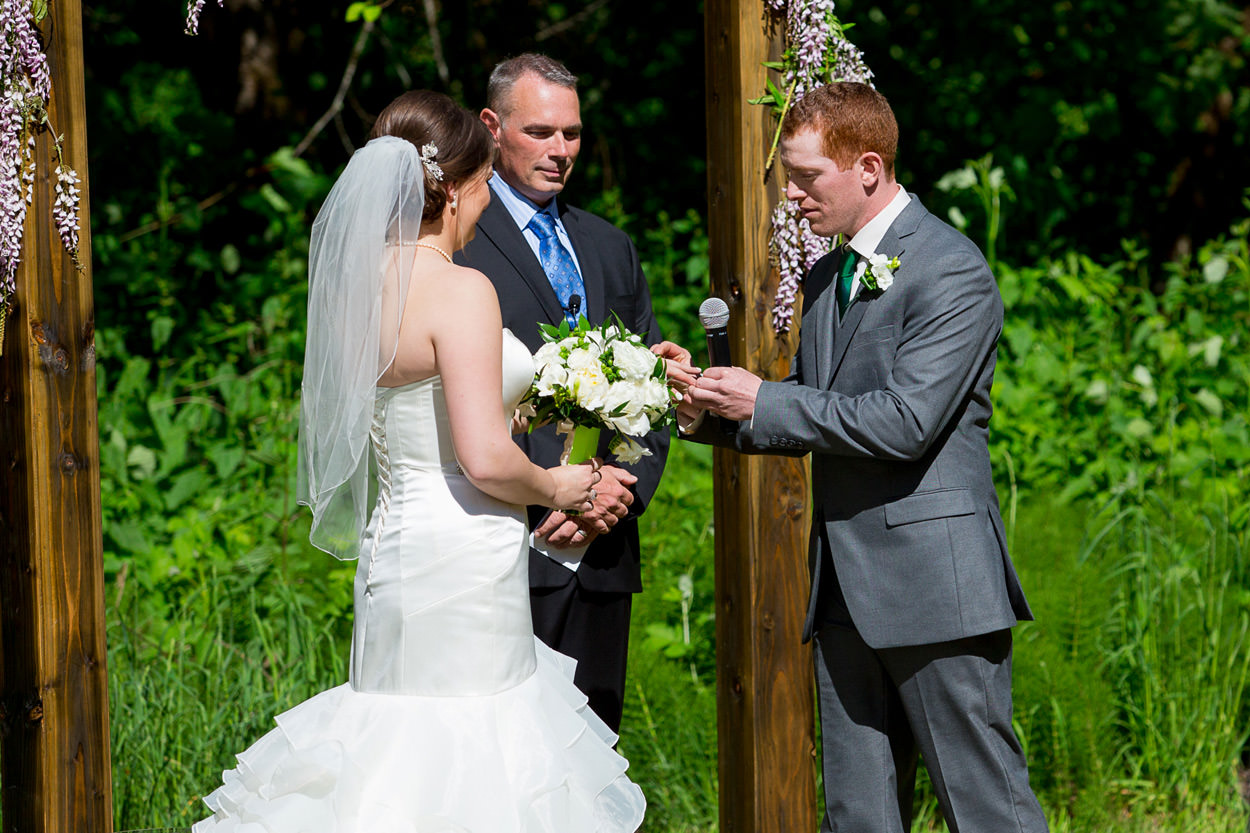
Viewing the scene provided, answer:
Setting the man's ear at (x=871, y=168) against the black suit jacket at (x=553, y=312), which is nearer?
the man's ear at (x=871, y=168)

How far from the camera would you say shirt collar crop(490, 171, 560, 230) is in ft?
11.9

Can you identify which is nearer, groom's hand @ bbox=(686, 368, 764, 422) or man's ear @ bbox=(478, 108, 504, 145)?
groom's hand @ bbox=(686, 368, 764, 422)

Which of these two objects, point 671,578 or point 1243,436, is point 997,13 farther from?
point 671,578

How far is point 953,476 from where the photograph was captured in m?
2.90

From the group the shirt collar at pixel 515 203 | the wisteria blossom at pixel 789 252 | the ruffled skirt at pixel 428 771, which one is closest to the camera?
the ruffled skirt at pixel 428 771

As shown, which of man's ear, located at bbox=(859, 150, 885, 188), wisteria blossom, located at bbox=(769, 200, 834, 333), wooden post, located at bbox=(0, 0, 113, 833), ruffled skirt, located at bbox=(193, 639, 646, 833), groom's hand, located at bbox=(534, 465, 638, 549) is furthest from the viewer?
wisteria blossom, located at bbox=(769, 200, 834, 333)

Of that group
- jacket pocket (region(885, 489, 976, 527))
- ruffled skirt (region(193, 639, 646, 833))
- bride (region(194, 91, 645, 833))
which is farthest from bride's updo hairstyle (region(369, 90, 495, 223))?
jacket pocket (region(885, 489, 976, 527))

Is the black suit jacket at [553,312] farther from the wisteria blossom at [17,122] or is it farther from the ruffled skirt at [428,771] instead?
the wisteria blossom at [17,122]

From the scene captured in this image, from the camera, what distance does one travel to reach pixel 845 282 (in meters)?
3.09

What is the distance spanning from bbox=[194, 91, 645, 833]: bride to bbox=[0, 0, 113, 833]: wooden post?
0.50 m

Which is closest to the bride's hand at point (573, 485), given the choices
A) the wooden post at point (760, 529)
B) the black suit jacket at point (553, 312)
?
the black suit jacket at point (553, 312)

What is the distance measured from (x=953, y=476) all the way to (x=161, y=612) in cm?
345

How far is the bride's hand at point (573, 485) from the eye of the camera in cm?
304

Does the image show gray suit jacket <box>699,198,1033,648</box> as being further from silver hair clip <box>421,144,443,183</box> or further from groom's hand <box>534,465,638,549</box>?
silver hair clip <box>421,144,443,183</box>
